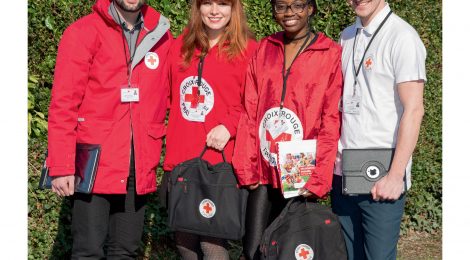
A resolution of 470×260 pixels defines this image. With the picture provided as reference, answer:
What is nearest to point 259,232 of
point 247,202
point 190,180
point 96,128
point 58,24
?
point 247,202

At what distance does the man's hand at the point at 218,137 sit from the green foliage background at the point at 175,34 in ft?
5.93

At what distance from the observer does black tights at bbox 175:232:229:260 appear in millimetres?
3963

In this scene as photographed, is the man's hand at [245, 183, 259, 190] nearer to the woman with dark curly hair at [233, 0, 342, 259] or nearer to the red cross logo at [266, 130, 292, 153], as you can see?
the woman with dark curly hair at [233, 0, 342, 259]

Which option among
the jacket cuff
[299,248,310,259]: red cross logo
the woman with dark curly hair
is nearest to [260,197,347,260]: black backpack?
[299,248,310,259]: red cross logo

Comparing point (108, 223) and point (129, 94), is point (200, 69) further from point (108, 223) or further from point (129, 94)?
point (108, 223)

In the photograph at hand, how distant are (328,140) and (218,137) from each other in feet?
2.10

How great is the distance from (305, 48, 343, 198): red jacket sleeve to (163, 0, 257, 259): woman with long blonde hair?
0.55m

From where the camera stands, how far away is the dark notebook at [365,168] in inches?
134

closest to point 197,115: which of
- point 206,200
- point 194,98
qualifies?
point 194,98

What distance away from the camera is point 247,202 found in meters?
3.83

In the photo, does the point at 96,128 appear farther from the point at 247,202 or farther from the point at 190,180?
the point at 247,202

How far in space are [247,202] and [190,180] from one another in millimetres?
348

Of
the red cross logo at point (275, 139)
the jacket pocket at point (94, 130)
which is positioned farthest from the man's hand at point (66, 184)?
the red cross logo at point (275, 139)

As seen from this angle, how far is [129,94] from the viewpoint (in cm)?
377
